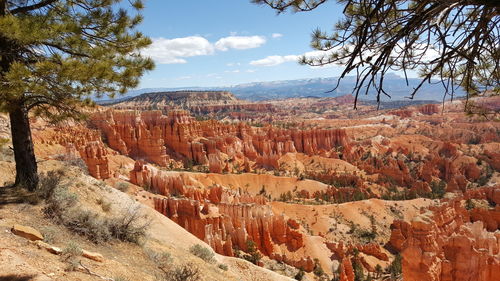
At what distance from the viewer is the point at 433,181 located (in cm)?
4994

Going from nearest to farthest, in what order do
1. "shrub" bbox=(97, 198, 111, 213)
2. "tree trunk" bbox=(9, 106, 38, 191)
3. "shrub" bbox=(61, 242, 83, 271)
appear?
"shrub" bbox=(61, 242, 83, 271)
"tree trunk" bbox=(9, 106, 38, 191)
"shrub" bbox=(97, 198, 111, 213)

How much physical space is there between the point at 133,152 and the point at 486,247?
151 feet

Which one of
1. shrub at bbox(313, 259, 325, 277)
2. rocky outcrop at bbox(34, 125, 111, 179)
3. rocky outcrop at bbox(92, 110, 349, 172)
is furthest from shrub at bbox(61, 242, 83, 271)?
rocky outcrop at bbox(92, 110, 349, 172)

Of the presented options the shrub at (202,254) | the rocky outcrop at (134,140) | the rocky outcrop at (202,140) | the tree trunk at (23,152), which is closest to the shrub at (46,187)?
the tree trunk at (23,152)

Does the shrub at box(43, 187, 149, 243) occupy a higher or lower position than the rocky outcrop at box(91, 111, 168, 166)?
higher

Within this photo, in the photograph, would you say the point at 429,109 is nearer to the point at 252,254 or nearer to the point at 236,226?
the point at 236,226

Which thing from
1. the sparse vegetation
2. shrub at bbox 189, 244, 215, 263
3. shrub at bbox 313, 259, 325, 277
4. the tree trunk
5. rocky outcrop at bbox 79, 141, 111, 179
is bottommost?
the sparse vegetation

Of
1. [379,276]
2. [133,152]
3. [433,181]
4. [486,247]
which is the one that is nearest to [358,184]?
[433,181]

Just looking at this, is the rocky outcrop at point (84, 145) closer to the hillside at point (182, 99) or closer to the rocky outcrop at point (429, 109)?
the hillside at point (182, 99)

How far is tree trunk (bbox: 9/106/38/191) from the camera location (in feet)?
25.7

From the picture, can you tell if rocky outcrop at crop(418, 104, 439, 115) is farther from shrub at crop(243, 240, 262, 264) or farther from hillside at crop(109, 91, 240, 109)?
shrub at crop(243, 240, 262, 264)

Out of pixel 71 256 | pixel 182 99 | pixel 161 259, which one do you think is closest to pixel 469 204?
pixel 161 259

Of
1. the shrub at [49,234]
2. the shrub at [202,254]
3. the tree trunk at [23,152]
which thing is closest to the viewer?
the shrub at [49,234]

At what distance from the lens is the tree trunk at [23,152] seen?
308 inches
